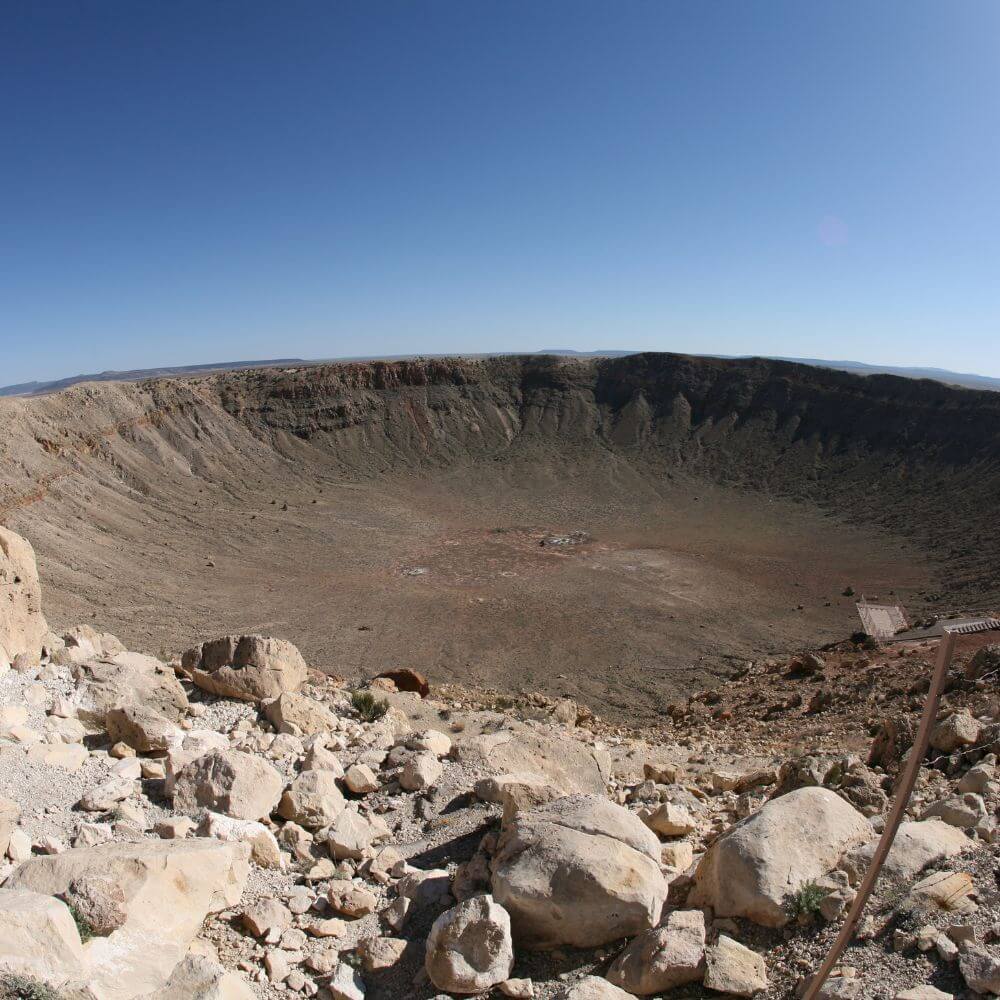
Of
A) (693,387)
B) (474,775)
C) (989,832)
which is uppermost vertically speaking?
(693,387)

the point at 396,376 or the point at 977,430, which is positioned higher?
the point at 396,376

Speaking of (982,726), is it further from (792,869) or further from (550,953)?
(550,953)

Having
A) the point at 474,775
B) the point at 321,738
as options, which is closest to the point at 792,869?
the point at 474,775

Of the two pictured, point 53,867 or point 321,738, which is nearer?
point 53,867

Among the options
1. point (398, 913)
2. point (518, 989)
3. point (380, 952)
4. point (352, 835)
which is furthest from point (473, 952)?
point (352, 835)

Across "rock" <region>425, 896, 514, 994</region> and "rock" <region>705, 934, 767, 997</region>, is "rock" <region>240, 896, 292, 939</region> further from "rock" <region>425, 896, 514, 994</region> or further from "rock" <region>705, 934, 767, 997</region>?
"rock" <region>705, 934, 767, 997</region>

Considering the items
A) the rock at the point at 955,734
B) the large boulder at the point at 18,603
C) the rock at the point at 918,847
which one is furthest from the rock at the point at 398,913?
the large boulder at the point at 18,603

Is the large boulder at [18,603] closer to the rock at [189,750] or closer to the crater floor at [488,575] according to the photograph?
the rock at [189,750]

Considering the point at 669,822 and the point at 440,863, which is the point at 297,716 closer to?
the point at 440,863
